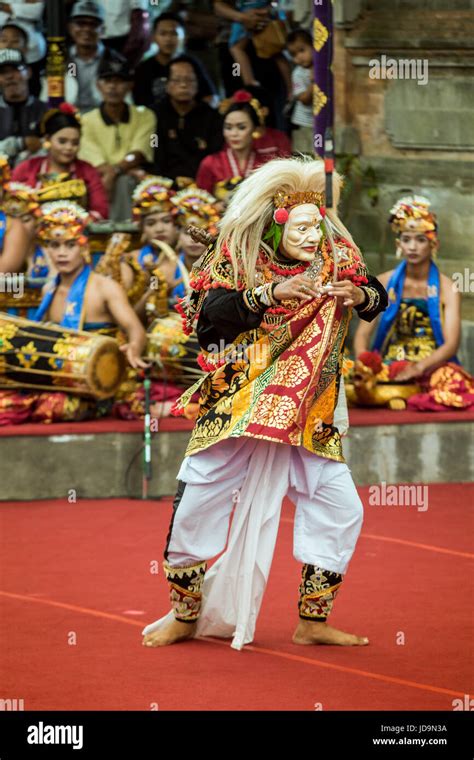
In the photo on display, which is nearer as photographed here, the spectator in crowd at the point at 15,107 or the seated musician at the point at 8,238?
the seated musician at the point at 8,238

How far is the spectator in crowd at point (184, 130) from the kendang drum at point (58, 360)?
3.34 m

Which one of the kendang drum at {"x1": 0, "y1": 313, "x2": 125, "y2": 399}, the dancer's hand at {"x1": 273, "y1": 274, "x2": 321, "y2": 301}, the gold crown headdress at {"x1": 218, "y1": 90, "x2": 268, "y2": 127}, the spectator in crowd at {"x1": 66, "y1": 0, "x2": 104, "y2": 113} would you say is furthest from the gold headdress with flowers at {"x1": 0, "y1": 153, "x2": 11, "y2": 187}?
the dancer's hand at {"x1": 273, "y1": 274, "x2": 321, "y2": 301}

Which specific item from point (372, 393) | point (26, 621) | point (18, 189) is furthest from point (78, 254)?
point (26, 621)

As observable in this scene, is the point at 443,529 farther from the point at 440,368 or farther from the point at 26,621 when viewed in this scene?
the point at 26,621


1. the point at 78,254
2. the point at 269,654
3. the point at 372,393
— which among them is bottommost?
the point at 269,654

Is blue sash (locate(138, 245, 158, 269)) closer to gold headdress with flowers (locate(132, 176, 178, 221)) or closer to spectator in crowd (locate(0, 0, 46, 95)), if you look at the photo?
gold headdress with flowers (locate(132, 176, 178, 221))

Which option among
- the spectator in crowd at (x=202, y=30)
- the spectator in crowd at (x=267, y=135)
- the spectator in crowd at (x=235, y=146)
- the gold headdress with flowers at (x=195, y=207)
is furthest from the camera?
the spectator in crowd at (x=202, y=30)

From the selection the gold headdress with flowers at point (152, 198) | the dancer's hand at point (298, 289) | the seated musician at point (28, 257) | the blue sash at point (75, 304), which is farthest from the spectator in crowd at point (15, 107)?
the dancer's hand at point (298, 289)

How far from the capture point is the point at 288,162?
6668mm

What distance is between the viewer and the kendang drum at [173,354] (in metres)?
10.6

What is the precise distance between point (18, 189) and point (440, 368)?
2.79 meters

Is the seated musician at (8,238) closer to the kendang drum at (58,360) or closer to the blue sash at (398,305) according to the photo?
the kendang drum at (58,360)

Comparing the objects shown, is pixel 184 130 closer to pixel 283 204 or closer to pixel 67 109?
pixel 67 109

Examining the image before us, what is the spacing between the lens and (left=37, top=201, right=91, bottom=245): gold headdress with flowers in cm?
1016
